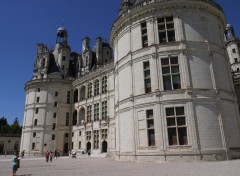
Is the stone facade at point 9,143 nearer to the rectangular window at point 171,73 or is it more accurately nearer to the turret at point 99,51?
the turret at point 99,51

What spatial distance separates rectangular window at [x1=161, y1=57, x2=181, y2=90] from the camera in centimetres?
1906

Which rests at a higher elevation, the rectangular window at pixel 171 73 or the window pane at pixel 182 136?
the rectangular window at pixel 171 73

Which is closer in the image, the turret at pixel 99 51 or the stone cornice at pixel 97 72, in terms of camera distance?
the stone cornice at pixel 97 72

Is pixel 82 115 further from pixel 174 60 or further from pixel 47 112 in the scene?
pixel 174 60

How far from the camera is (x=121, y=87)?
22766 millimetres

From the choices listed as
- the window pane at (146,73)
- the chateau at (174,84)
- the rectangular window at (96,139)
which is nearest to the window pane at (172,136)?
the chateau at (174,84)

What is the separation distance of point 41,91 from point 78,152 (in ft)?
55.3

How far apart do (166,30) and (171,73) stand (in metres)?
4.55

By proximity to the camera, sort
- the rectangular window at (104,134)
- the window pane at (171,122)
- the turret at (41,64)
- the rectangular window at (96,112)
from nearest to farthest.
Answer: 1. the window pane at (171,122)
2. the rectangular window at (104,134)
3. the rectangular window at (96,112)
4. the turret at (41,64)

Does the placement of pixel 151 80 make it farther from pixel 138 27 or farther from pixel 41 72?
pixel 41 72

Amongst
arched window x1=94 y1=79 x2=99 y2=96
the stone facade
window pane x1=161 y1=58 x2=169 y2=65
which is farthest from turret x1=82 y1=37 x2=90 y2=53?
the stone facade

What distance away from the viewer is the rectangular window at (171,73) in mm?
19062

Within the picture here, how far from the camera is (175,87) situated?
1897 cm

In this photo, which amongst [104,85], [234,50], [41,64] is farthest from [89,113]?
[234,50]
